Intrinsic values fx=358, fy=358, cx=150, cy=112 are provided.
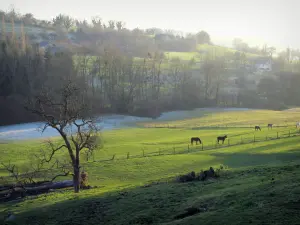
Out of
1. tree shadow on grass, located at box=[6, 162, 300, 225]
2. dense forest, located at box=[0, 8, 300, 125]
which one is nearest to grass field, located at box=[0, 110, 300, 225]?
tree shadow on grass, located at box=[6, 162, 300, 225]

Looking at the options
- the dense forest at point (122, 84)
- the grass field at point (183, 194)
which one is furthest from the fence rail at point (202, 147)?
the dense forest at point (122, 84)

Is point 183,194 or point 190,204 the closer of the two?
point 190,204

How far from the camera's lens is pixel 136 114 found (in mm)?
109250

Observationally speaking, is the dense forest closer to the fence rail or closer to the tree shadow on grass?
the fence rail

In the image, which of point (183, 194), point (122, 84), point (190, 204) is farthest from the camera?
point (122, 84)

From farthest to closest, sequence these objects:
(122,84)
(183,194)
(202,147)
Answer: (122,84), (202,147), (183,194)

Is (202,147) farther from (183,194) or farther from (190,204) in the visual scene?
(190,204)

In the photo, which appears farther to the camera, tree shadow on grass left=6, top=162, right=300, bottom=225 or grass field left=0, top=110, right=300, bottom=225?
grass field left=0, top=110, right=300, bottom=225

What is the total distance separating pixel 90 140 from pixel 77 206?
9.92 meters

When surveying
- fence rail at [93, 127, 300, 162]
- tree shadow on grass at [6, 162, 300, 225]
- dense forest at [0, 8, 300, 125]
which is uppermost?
dense forest at [0, 8, 300, 125]

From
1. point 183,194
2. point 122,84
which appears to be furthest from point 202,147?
point 122,84

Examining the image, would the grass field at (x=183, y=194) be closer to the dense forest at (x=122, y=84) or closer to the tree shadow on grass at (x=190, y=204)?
the tree shadow on grass at (x=190, y=204)

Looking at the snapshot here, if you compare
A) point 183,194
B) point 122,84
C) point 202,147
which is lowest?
point 202,147

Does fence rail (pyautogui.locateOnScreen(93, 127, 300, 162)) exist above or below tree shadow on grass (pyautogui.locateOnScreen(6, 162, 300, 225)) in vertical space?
below
